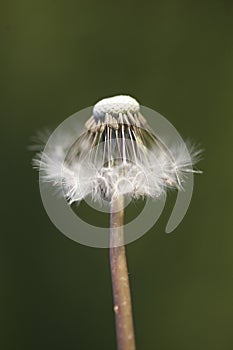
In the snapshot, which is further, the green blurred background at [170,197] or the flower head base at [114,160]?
the green blurred background at [170,197]

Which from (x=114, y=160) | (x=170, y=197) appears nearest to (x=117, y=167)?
(x=114, y=160)

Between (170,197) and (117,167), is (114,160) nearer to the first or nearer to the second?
(117,167)

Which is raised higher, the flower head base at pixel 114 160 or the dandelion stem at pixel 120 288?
the flower head base at pixel 114 160

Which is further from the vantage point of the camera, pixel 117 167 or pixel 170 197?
pixel 170 197

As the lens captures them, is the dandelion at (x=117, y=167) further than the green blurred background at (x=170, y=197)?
No

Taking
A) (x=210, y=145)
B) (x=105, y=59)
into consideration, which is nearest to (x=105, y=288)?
(x=210, y=145)
